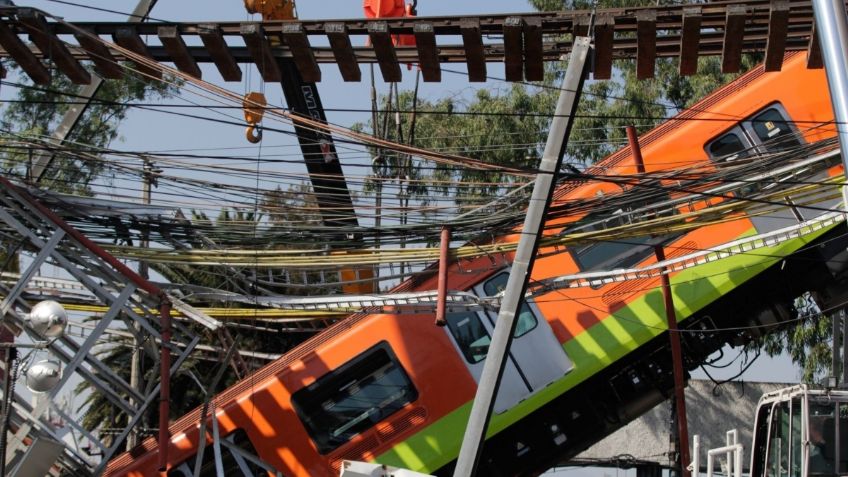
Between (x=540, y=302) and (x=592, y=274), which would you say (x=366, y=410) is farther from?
(x=592, y=274)

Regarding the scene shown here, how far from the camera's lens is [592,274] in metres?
11.1

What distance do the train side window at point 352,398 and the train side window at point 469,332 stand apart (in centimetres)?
76

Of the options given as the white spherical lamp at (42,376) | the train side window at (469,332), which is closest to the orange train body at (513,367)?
the train side window at (469,332)

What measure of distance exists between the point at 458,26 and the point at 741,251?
11.9 feet

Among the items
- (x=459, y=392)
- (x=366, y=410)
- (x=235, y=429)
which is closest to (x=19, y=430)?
(x=235, y=429)

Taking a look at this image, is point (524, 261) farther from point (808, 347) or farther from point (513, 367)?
point (808, 347)

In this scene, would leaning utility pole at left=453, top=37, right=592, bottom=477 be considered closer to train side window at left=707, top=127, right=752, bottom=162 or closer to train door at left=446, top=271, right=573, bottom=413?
train door at left=446, top=271, right=573, bottom=413

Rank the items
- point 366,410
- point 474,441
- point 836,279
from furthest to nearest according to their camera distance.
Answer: point 366,410
point 836,279
point 474,441

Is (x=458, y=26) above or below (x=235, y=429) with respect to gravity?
above

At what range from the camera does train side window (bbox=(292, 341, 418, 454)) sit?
13.2 m

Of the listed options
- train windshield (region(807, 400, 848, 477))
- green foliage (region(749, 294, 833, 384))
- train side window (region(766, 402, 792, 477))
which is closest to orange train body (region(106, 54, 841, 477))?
train side window (region(766, 402, 792, 477))

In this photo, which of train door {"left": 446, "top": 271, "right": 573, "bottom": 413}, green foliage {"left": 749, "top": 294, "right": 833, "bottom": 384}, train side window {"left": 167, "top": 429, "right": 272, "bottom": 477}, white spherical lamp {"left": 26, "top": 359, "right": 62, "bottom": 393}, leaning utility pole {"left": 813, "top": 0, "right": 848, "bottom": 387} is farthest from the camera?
green foliage {"left": 749, "top": 294, "right": 833, "bottom": 384}

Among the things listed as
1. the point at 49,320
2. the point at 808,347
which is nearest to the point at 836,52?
A: the point at 49,320

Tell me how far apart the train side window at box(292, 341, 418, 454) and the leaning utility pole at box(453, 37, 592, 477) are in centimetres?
408
